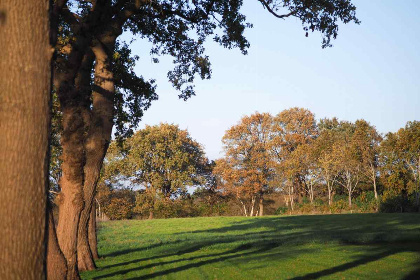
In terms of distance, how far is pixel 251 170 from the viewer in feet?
198

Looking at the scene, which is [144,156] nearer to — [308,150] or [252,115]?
[252,115]

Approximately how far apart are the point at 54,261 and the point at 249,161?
5344 cm

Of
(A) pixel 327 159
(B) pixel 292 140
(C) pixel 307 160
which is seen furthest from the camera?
(B) pixel 292 140

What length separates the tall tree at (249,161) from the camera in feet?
200

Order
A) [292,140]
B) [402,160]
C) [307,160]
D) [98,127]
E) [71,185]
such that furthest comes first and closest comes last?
[292,140], [307,160], [402,160], [98,127], [71,185]

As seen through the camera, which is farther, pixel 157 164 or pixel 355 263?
Answer: pixel 157 164

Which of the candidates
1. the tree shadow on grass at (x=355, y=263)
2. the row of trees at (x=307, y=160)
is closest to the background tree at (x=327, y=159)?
the row of trees at (x=307, y=160)

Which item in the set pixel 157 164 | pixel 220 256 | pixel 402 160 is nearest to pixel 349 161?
pixel 402 160

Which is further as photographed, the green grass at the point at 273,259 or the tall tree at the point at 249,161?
the tall tree at the point at 249,161

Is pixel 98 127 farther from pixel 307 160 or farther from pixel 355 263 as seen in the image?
pixel 307 160

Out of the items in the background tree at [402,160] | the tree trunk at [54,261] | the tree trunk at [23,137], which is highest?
the background tree at [402,160]

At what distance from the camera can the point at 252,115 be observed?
213 ft

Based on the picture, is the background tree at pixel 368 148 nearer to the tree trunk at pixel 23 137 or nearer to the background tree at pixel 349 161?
the background tree at pixel 349 161

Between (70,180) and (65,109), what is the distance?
177 cm
